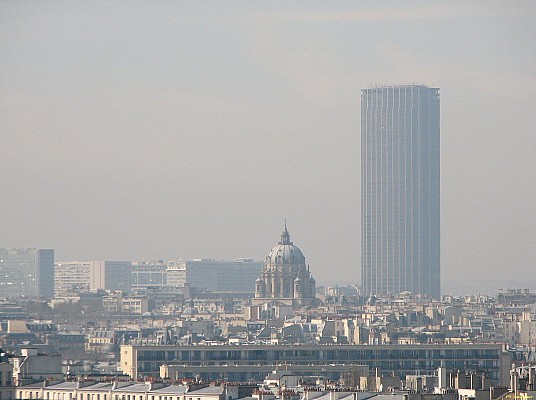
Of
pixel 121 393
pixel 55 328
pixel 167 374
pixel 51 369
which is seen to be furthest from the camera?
pixel 55 328

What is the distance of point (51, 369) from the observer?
85625 millimetres

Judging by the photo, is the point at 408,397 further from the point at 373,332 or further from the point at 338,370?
the point at 373,332

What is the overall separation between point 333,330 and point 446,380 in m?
91.7

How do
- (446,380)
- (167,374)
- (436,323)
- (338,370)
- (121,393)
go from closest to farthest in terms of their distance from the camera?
(121,393) → (446,380) → (167,374) → (338,370) → (436,323)

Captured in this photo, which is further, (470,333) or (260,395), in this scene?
(470,333)

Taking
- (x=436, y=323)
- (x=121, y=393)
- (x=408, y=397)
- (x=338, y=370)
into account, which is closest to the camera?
(x=408, y=397)

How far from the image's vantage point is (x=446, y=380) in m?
80.3

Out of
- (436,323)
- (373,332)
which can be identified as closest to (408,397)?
(373,332)

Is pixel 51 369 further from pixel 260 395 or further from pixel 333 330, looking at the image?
pixel 333 330

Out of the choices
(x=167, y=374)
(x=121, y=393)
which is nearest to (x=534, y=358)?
(x=167, y=374)

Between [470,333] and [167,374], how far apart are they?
67019 millimetres

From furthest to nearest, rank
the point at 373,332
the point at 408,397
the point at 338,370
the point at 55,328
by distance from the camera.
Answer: the point at 55,328 → the point at 373,332 → the point at 338,370 → the point at 408,397

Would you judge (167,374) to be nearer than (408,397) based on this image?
No

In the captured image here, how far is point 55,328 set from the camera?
18088 cm
